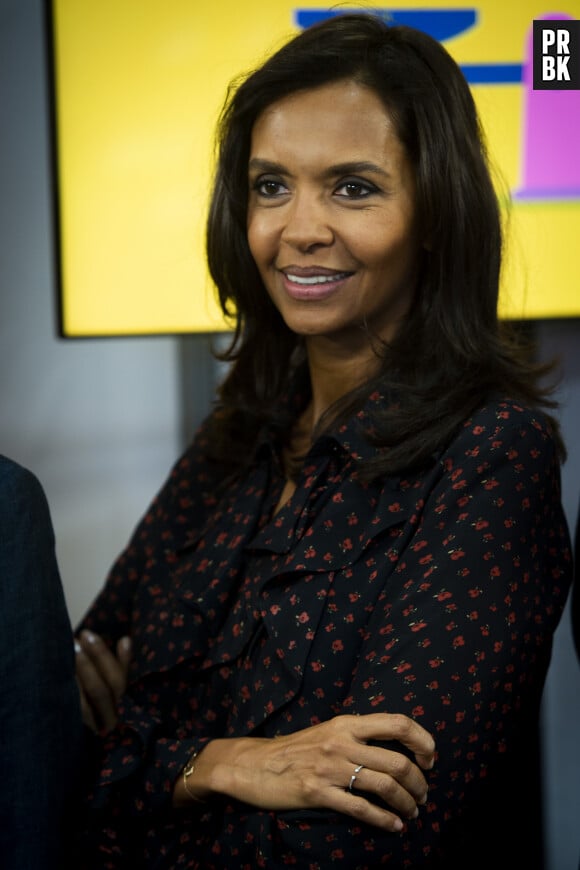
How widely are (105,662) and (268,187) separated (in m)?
0.78

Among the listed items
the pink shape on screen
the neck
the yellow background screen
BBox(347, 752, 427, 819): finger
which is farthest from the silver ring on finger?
the pink shape on screen

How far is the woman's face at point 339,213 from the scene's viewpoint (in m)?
1.49

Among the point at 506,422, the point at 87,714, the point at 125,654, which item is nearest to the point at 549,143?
the point at 506,422

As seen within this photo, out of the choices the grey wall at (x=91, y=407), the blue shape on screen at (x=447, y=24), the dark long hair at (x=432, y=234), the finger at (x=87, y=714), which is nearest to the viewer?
the dark long hair at (x=432, y=234)

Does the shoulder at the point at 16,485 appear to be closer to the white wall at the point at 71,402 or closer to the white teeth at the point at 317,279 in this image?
the white teeth at the point at 317,279

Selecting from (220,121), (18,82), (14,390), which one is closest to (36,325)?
Result: (14,390)

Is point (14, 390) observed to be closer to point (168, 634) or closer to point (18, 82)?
point (18, 82)

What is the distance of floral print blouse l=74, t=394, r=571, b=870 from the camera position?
123 centimetres

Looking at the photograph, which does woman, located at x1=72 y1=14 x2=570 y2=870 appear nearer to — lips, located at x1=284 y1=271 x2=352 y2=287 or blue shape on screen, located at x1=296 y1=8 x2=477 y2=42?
lips, located at x1=284 y1=271 x2=352 y2=287

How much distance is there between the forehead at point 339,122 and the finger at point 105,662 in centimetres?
83

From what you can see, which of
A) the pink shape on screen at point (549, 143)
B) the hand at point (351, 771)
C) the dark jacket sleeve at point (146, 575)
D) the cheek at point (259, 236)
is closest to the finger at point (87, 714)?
the dark jacket sleeve at point (146, 575)

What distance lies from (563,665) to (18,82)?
5.80ft

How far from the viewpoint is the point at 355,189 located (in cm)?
150

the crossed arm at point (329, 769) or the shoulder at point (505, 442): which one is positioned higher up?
the shoulder at point (505, 442)
